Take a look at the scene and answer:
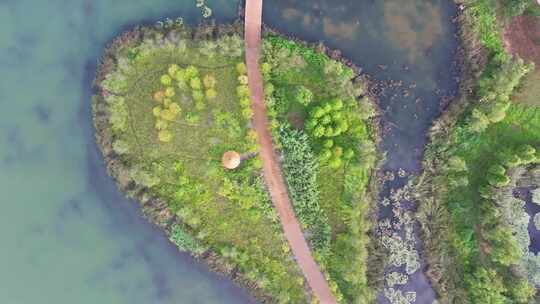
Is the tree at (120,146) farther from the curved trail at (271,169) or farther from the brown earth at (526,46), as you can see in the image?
the brown earth at (526,46)

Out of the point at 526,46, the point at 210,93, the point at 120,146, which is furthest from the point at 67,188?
the point at 526,46

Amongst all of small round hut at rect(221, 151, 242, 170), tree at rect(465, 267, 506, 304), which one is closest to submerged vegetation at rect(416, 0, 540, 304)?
tree at rect(465, 267, 506, 304)

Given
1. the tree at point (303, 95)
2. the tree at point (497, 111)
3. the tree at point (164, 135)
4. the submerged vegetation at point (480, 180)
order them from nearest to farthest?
the tree at point (497, 111), the tree at point (303, 95), the tree at point (164, 135), the submerged vegetation at point (480, 180)

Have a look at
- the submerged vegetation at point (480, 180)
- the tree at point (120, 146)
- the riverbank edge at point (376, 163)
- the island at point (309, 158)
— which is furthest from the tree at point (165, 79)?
the submerged vegetation at point (480, 180)

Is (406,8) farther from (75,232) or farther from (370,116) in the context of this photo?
(75,232)

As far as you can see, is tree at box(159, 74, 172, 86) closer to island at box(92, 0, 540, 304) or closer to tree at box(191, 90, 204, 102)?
island at box(92, 0, 540, 304)

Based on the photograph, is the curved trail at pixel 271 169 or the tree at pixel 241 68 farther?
the curved trail at pixel 271 169
